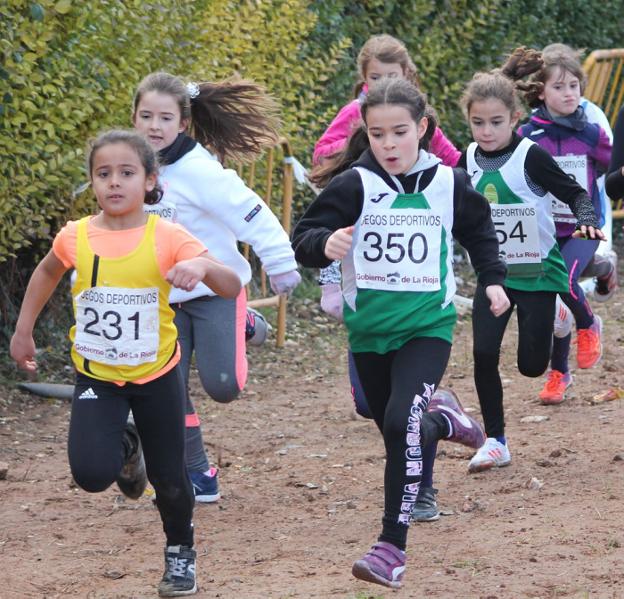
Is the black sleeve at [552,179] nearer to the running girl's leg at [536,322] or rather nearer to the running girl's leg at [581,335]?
the running girl's leg at [536,322]

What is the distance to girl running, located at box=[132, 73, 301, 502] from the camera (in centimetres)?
575

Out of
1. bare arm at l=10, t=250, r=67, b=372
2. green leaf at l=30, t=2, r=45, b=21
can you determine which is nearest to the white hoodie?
bare arm at l=10, t=250, r=67, b=372

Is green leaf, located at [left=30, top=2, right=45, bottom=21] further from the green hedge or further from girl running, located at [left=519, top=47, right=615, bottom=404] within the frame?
girl running, located at [left=519, top=47, right=615, bottom=404]

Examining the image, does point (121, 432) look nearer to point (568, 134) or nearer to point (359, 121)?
point (359, 121)

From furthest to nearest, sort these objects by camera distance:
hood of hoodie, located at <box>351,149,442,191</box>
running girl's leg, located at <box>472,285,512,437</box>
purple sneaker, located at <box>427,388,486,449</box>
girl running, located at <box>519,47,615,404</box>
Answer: girl running, located at <box>519,47,615,404</box> → running girl's leg, located at <box>472,285,512,437</box> → purple sneaker, located at <box>427,388,486,449</box> → hood of hoodie, located at <box>351,149,442,191</box>

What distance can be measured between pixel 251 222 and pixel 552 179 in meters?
1.44

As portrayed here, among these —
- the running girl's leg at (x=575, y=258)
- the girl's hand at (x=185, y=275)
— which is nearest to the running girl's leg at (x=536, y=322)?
the running girl's leg at (x=575, y=258)

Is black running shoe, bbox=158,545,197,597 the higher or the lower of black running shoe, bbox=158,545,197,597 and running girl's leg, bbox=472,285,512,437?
the lower

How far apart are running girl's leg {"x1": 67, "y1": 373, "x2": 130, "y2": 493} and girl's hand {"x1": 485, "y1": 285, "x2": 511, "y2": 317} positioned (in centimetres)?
136

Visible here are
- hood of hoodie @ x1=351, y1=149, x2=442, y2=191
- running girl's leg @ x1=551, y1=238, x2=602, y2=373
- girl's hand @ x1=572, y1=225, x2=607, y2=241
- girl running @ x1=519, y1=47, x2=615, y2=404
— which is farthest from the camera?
running girl's leg @ x1=551, y1=238, x2=602, y2=373

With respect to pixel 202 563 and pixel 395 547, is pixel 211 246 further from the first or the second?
pixel 395 547

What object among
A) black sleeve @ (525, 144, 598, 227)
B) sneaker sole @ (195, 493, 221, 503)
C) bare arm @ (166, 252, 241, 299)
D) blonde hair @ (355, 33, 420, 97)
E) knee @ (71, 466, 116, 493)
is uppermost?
blonde hair @ (355, 33, 420, 97)

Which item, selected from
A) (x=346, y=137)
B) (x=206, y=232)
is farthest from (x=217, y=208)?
(x=346, y=137)

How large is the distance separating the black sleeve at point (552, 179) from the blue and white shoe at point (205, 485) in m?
2.02
